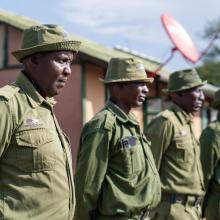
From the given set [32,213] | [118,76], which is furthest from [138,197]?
[32,213]

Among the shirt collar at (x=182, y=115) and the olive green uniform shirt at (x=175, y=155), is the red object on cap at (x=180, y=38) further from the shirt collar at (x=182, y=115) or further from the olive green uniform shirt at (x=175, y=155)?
the olive green uniform shirt at (x=175, y=155)

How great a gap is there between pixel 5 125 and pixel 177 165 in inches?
126

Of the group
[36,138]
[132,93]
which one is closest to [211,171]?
[132,93]

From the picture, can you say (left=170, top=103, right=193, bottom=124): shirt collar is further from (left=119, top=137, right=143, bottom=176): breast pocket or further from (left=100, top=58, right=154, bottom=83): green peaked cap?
(left=119, top=137, right=143, bottom=176): breast pocket

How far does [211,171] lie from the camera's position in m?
7.66

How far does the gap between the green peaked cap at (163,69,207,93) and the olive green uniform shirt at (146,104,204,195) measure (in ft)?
1.60

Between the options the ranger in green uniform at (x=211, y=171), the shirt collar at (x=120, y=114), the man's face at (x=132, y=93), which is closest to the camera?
the shirt collar at (x=120, y=114)

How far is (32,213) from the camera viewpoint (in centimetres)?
394

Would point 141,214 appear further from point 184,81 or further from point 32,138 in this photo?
point 184,81

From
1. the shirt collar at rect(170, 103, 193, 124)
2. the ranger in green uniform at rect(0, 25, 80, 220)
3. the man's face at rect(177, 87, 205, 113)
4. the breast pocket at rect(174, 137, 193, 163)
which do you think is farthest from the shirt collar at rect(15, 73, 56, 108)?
the man's face at rect(177, 87, 205, 113)

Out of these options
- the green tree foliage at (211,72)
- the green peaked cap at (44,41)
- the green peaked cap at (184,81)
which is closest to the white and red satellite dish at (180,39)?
the green peaked cap at (184,81)

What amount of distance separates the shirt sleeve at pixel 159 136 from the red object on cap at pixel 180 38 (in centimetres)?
425

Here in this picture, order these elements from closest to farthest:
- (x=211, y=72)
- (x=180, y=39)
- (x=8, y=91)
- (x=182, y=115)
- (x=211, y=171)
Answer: (x=8, y=91) → (x=182, y=115) → (x=211, y=171) → (x=180, y=39) → (x=211, y=72)

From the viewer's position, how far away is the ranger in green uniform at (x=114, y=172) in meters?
5.29
